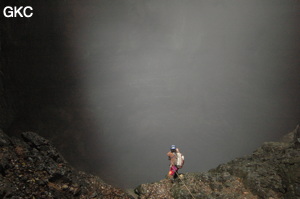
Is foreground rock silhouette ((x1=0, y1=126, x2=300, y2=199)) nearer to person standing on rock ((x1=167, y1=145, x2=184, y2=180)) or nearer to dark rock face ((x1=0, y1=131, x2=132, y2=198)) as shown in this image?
dark rock face ((x1=0, y1=131, x2=132, y2=198))

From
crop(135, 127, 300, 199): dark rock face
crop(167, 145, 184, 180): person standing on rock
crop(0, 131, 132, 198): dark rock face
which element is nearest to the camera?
crop(0, 131, 132, 198): dark rock face

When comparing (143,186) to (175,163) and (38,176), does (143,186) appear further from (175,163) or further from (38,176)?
(38,176)

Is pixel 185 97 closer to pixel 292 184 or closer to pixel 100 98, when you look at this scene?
pixel 100 98

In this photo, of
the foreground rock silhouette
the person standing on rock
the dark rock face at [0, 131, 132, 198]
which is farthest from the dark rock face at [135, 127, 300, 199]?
the dark rock face at [0, 131, 132, 198]

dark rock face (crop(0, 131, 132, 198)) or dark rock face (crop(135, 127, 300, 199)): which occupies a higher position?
dark rock face (crop(135, 127, 300, 199))

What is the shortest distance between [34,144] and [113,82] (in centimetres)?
1248

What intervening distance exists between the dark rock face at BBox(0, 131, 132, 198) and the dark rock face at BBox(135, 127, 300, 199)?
191 cm

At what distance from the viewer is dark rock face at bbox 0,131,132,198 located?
252 inches

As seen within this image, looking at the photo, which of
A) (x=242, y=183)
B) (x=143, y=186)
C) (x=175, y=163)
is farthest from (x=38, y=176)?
(x=242, y=183)

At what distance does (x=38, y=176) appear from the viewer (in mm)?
7160

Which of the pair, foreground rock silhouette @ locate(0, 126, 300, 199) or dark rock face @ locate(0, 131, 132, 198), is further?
foreground rock silhouette @ locate(0, 126, 300, 199)

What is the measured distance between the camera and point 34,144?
8.98m

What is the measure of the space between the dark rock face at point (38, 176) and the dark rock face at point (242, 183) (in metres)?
1.91

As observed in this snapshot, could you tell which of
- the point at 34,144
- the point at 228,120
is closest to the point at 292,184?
the point at 34,144
